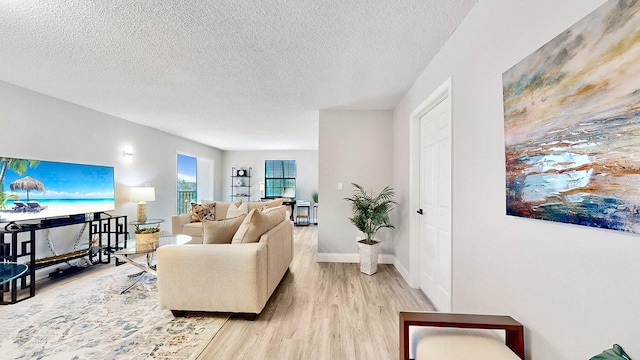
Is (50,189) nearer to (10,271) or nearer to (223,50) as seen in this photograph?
(10,271)

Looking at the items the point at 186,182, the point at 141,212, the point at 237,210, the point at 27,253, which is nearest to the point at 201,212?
the point at 237,210

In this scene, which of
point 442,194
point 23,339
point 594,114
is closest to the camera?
point 594,114

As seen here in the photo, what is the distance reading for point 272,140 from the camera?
21.9 feet

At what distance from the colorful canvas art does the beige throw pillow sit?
92.2 inches

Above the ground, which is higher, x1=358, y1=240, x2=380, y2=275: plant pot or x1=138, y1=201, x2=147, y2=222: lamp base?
x1=138, y1=201, x2=147, y2=222: lamp base

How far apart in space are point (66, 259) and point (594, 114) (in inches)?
191

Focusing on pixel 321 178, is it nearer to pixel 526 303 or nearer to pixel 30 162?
pixel 526 303

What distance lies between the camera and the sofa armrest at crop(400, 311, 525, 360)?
1210 mm

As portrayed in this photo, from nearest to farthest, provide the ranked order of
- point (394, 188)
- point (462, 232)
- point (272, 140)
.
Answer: point (462, 232)
point (394, 188)
point (272, 140)

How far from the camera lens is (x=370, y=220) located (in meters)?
3.63

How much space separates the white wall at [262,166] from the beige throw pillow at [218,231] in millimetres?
5898

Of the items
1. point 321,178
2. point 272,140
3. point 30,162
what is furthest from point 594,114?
point 272,140

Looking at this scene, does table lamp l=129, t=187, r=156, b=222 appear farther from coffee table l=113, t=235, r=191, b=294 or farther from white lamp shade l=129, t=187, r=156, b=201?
coffee table l=113, t=235, r=191, b=294

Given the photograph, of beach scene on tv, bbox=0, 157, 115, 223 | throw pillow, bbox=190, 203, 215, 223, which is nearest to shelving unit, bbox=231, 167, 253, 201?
throw pillow, bbox=190, 203, 215, 223
